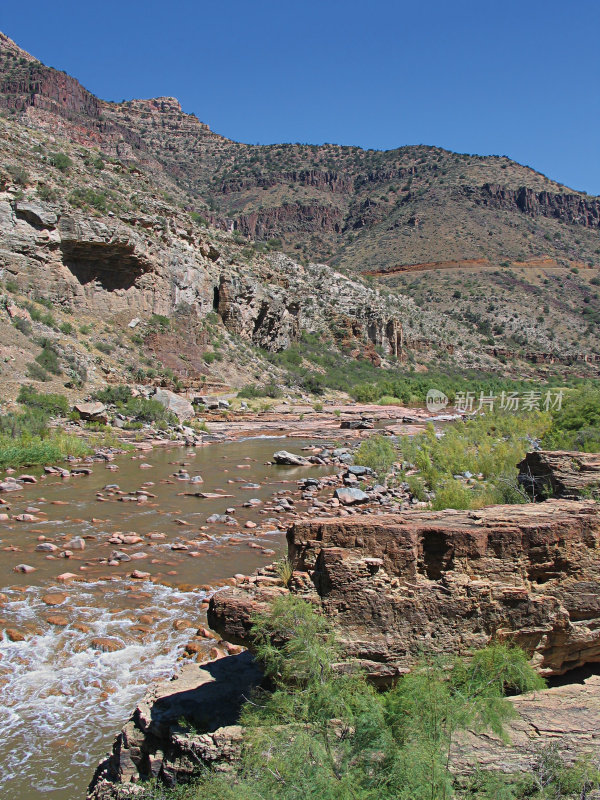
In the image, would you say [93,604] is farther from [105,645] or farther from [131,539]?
[131,539]

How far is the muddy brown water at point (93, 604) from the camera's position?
448 cm

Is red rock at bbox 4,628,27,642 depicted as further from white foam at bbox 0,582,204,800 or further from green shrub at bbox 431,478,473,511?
green shrub at bbox 431,478,473,511

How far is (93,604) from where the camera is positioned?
695 centimetres

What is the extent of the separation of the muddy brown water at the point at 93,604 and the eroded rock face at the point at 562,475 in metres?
4.14

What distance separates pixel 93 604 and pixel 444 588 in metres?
4.96

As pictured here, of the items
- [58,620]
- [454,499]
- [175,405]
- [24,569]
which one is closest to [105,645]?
[58,620]

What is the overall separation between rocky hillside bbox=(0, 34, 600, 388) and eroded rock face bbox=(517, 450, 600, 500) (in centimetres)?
1968

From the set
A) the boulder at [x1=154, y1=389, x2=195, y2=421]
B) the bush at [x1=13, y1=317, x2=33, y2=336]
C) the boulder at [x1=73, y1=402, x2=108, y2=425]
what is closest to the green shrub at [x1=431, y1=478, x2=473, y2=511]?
the boulder at [x1=73, y1=402, x2=108, y2=425]

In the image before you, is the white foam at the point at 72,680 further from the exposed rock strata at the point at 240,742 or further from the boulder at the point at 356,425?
the boulder at the point at 356,425

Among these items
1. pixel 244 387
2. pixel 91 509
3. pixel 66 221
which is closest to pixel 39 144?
pixel 66 221

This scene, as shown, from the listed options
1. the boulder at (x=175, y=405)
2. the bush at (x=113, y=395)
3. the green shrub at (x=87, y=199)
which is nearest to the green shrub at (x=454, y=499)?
the boulder at (x=175, y=405)

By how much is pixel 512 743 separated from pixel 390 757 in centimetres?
75

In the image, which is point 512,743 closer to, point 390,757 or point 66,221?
point 390,757

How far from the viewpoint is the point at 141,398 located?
24391mm
